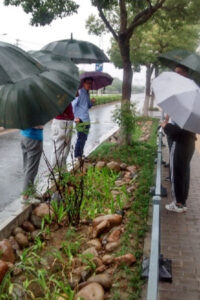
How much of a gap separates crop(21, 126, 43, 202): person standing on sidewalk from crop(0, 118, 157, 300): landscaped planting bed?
27 cm


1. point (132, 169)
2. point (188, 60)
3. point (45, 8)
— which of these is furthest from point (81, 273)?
point (45, 8)

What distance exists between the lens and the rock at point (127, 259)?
3.76 metres

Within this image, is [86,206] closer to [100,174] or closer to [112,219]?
[112,219]

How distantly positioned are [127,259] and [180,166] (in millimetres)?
1934

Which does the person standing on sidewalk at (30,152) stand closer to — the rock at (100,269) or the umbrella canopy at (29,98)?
the rock at (100,269)

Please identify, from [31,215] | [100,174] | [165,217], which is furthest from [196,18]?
[31,215]

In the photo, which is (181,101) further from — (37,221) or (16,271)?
(16,271)

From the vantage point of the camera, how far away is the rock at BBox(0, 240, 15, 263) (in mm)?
3809

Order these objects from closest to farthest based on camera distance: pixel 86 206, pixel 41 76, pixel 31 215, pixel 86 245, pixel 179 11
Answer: pixel 41 76
pixel 86 245
pixel 31 215
pixel 86 206
pixel 179 11

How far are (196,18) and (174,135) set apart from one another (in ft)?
22.5

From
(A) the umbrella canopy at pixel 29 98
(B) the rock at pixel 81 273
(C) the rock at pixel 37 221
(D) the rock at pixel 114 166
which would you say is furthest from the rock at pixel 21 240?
(D) the rock at pixel 114 166

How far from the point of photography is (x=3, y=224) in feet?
14.5

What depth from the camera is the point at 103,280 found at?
3.38 meters

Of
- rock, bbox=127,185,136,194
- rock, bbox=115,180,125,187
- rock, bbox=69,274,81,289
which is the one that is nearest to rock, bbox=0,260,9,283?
rock, bbox=69,274,81,289
